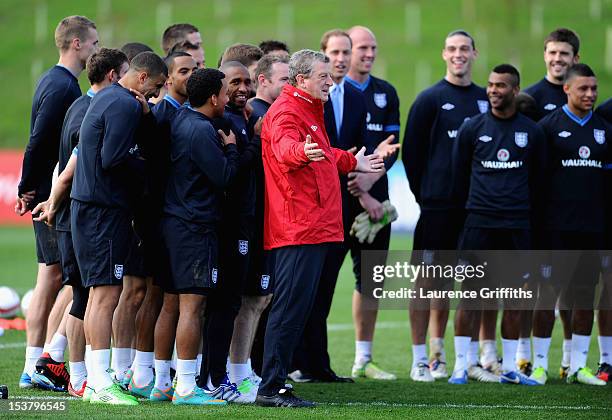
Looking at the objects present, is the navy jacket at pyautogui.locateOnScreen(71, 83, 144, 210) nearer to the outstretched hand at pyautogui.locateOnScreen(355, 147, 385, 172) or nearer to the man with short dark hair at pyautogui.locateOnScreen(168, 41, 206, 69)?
the outstretched hand at pyautogui.locateOnScreen(355, 147, 385, 172)

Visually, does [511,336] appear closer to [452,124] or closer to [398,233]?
[452,124]

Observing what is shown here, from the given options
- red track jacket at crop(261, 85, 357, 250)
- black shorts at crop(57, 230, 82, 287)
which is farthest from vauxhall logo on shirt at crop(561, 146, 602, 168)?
black shorts at crop(57, 230, 82, 287)

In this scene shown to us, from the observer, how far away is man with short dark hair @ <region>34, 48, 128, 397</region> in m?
8.68

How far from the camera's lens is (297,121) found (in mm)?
8055

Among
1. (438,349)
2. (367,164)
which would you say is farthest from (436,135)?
(367,164)

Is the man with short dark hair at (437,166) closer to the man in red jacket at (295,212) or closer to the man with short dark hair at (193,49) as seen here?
the man with short dark hair at (193,49)

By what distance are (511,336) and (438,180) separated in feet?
5.20

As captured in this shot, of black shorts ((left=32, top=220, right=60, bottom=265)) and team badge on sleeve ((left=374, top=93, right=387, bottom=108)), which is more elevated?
team badge on sleeve ((left=374, top=93, right=387, bottom=108))

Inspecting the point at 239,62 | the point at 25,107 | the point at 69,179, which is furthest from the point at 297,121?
the point at 25,107

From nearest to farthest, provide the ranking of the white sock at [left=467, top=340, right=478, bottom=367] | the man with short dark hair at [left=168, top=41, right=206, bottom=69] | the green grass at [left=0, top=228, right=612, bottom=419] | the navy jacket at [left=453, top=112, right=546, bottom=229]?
the green grass at [left=0, top=228, right=612, bottom=419] < the man with short dark hair at [left=168, top=41, right=206, bottom=69] < the navy jacket at [left=453, top=112, right=546, bottom=229] < the white sock at [left=467, top=340, right=478, bottom=367]

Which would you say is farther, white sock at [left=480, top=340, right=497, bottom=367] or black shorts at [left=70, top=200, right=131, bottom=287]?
white sock at [left=480, top=340, right=497, bottom=367]

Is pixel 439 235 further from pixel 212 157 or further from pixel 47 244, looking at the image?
pixel 47 244

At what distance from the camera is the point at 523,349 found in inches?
439

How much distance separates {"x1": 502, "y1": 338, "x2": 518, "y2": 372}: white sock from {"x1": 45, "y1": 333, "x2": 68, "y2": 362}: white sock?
3.84m
